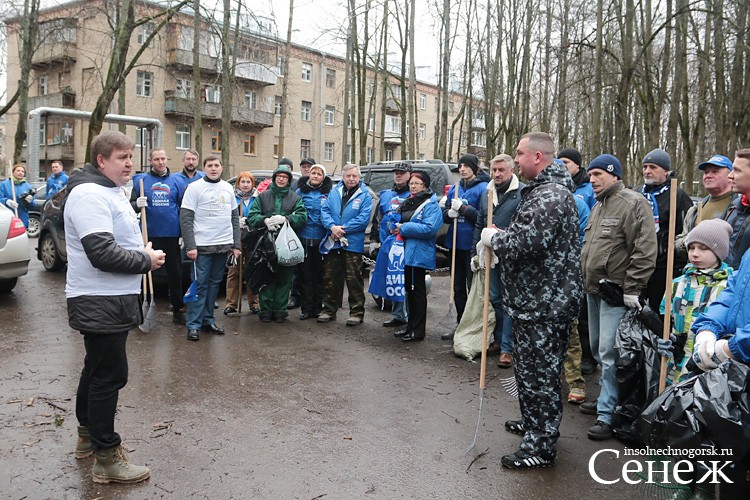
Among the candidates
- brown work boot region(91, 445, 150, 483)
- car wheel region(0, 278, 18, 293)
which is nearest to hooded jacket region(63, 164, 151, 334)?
brown work boot region(91, 445, 150, 483)

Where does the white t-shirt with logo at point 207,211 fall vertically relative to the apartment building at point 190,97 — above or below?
below

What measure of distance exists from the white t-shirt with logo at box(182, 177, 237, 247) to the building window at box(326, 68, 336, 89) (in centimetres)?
4432

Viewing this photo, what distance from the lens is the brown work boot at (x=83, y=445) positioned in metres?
3.91

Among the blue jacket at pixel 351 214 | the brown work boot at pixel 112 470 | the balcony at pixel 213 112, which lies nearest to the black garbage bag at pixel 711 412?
the brown work boot at pixel 112 470

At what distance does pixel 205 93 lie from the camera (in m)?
41.6

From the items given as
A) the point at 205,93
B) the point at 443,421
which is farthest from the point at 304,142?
the point at 443,421

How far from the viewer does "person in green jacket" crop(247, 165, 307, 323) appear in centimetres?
792

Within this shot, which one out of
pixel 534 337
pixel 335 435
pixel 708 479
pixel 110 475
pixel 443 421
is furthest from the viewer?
pixel 443 421

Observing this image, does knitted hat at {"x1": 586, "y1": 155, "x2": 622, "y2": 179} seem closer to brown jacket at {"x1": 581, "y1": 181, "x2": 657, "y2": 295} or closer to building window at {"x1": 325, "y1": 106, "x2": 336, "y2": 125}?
brown jacket at {"x1": 581, "y1": 181, "x2": 657, "y2": 295}

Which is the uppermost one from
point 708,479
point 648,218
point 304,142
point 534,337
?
point 304,142

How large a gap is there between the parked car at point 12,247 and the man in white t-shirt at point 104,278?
18.9 ft

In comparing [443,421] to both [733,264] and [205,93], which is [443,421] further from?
[205,93]

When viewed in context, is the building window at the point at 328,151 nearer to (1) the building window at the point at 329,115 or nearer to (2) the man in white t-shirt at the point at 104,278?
(1) the building window at the point at 329,115

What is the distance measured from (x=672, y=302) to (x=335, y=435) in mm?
2513
